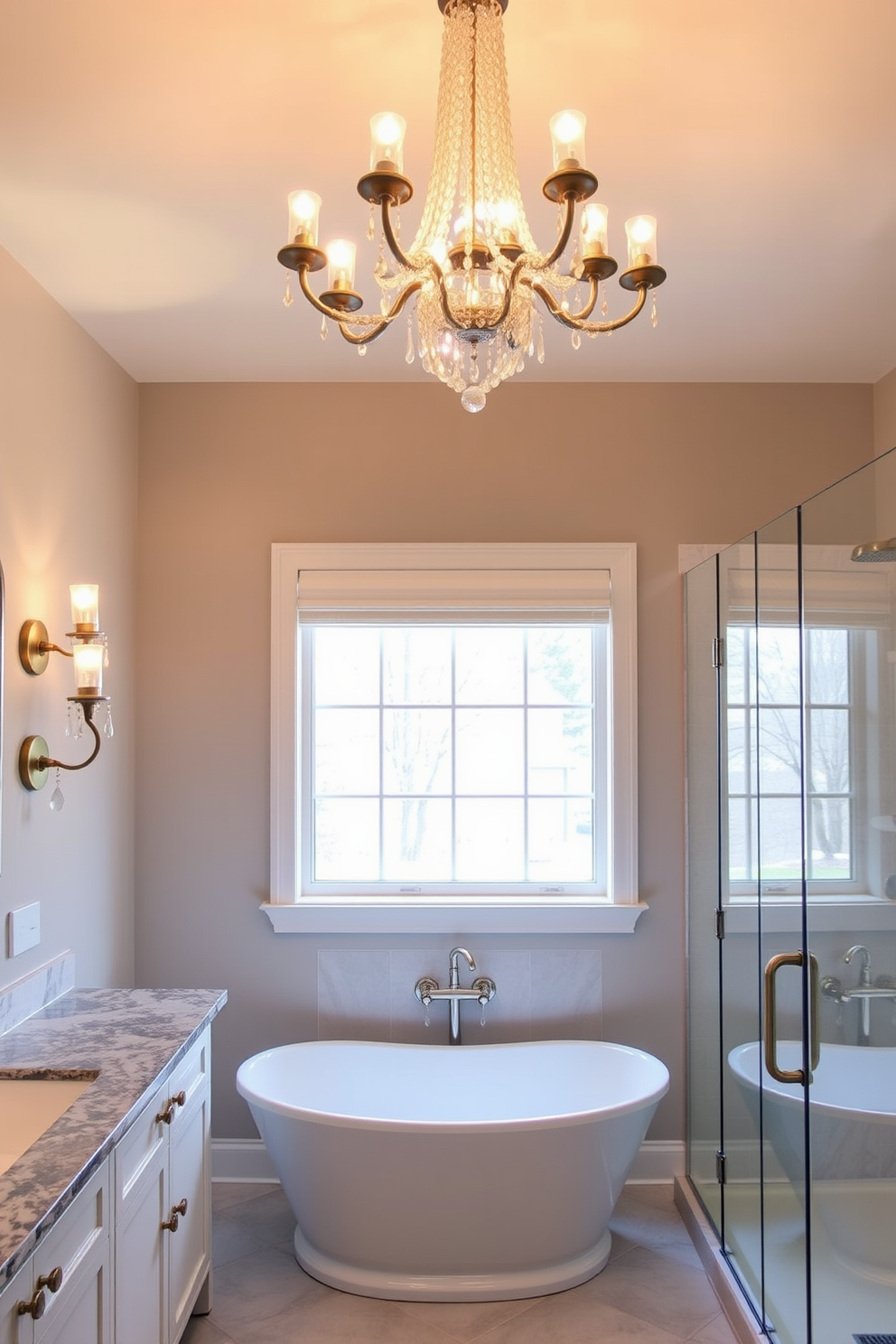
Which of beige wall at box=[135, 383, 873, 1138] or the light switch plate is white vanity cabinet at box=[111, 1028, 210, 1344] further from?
beige wall at box=[135, 383, 873, 1138]

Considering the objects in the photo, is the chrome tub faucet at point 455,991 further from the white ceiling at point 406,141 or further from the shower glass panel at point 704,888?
the white ceiling at point 406,141

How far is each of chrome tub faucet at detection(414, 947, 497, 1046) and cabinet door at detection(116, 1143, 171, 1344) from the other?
46.9 inches

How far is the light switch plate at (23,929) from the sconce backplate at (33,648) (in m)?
0.63

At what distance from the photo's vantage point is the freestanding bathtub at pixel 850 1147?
5.45 feet

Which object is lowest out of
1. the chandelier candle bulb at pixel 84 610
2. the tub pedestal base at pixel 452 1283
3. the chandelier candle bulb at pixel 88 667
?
the tub pedestal base at pixel 452 1283

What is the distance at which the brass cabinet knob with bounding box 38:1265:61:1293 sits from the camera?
1.49 metres

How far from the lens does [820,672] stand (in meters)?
1.99

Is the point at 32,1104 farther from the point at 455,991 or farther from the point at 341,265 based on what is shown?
the point at 341,265

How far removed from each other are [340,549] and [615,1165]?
212cm

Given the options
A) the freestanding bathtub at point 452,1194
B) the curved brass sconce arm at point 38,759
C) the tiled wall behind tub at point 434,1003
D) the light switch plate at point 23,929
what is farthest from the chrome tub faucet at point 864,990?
the light switch plate at point 23,929

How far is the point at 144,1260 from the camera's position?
2037 mm

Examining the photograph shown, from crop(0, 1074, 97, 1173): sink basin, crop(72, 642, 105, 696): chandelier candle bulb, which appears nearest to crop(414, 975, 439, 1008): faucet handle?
crop(0, 1074, 97, 1173): sink basin

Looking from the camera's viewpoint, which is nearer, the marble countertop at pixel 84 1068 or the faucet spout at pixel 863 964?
the marble countertop at pixel 84 1068

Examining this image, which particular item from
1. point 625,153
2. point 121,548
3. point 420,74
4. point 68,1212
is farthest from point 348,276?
point 121,548
